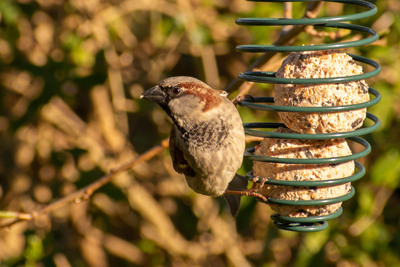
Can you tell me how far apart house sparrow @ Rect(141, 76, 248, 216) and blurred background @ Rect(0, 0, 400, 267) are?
5.97ft

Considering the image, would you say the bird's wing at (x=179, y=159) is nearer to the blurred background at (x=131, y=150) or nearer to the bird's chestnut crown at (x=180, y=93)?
the bird's chestnut crown at (x=180, y=93)

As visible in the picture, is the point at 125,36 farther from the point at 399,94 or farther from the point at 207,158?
the point at 207,158

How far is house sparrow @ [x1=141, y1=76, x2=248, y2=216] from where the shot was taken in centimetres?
236

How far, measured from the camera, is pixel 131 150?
16.4 feet

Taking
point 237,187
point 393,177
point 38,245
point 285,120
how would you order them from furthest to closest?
point 393,177
point 38,245
point 237,187
point 285,120

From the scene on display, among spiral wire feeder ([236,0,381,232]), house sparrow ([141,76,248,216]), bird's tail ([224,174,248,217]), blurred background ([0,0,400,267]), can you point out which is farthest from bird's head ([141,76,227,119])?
blurred background ([0,0,400,267])

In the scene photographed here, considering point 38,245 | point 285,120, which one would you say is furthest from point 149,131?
point 285,120

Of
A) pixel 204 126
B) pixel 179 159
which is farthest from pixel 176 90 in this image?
pixel 179 159

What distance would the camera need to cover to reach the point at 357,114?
2.21 meters

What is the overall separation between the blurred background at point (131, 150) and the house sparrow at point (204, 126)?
1.82 m

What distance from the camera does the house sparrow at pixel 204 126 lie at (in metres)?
2.36

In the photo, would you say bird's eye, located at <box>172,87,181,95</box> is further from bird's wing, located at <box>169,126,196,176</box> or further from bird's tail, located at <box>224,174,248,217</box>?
bird's tail, located at <box>224,174,248,217</box>

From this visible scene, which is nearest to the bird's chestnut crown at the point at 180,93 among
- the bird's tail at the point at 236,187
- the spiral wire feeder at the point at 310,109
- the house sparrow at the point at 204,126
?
the house sparrow at the point at 204,126

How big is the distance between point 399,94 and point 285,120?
6.96ft
